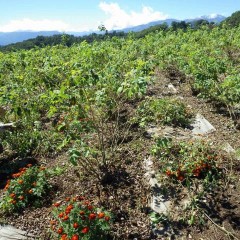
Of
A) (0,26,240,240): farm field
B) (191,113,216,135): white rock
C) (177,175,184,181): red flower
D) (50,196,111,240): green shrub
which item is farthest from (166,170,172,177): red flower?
(191,113,216,135): white rock

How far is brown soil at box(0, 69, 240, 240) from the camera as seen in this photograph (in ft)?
13.9

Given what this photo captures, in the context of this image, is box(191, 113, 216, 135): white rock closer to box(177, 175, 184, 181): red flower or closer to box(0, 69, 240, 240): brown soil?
box(0, 69, 240, 240): brown soil

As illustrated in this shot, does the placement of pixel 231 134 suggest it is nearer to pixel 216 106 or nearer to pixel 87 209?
pixel 216 106

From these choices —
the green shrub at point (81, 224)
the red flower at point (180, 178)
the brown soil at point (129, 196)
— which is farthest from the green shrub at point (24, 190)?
the red flower at point (180, 178)

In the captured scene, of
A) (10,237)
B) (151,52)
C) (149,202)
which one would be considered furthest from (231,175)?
(151,52)

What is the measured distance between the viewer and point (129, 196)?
4.90 m

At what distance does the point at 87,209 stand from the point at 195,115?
13.7 feet

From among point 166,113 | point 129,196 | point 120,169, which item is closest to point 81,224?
point 129,196

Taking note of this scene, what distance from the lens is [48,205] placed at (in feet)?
16.1

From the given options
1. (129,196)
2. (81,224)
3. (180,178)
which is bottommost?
(129,196)

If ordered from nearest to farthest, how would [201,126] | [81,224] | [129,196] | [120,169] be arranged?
[81,224] < [129,196] < [120,169] < [201,126]

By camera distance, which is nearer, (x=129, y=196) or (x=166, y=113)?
(x=129, y=196)

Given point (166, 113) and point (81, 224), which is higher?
point (81, 224)

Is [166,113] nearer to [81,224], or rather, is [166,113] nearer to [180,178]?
[180,178]
